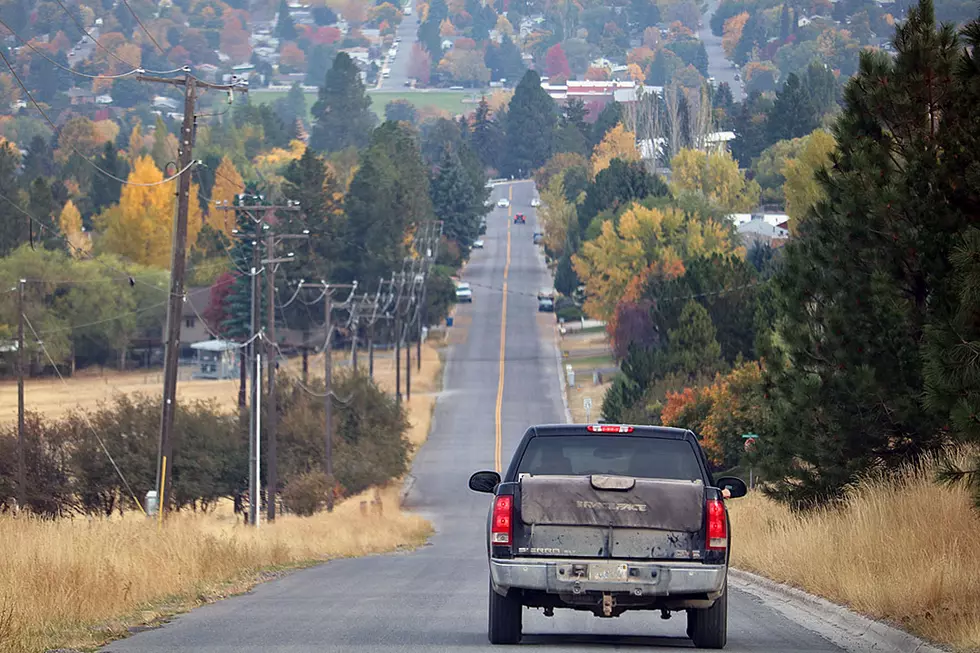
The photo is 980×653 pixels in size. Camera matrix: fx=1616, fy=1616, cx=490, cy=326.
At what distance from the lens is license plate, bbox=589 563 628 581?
12969mm

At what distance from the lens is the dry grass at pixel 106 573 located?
47.5 ft

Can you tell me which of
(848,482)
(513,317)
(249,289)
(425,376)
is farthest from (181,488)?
(513,317)

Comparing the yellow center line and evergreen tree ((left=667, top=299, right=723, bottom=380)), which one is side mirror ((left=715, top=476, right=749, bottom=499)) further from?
evergreen tree ((left=667, top=299, right=723, bottom=380))

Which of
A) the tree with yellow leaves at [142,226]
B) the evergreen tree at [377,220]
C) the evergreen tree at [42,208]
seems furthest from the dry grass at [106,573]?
A: the tree with yellow leaves at [142,226]

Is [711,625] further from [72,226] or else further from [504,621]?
[72,226]

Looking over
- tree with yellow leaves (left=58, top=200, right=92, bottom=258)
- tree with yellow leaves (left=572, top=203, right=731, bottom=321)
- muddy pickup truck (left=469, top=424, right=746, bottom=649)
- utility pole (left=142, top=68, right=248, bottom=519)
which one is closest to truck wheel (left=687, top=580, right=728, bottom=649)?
muddy pickup truck (left=469, top=424, right=746, bottom=649)

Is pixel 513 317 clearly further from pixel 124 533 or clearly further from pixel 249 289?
pixel 124 533

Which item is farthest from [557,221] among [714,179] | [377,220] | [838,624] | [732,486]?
[732,486]

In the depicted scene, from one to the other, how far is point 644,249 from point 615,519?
102824 millimetres

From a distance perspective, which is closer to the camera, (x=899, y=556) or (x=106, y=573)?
(x=899, y=556)

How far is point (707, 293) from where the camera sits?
78.6m

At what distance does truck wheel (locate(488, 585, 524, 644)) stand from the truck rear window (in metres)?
1.14

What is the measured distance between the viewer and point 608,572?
511 inches

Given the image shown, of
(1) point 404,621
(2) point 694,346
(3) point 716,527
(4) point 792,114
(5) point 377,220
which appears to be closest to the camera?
(3) point 716,527
